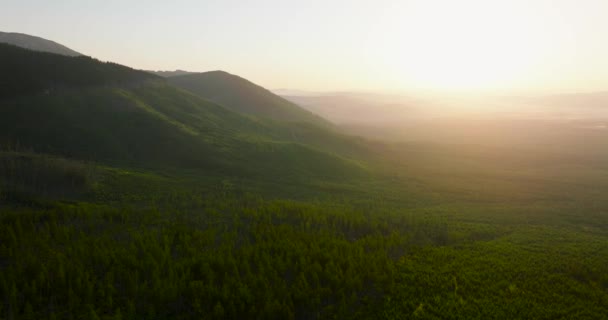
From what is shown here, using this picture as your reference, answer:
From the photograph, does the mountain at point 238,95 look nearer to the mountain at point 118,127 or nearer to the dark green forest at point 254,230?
the mountain at point 118,127

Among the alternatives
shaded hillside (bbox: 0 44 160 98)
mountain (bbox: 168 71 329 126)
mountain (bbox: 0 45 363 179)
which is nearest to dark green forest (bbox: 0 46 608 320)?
mountain (bbox: 0 45 363 179)

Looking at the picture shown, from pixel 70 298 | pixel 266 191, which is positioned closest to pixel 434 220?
pixel 266 191

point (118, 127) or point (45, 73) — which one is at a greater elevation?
point (45, 73)

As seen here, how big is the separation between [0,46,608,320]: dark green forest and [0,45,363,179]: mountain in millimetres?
402

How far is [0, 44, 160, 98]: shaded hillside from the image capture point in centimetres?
6556

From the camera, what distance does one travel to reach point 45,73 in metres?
71.4

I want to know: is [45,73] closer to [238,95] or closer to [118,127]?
[118,127]

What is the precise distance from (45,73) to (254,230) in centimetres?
6837

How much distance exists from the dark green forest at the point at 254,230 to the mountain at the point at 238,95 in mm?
75147

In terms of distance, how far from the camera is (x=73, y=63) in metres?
79.1

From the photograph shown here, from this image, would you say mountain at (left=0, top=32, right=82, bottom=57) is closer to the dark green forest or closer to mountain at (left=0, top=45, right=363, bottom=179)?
mountain at (left=0, top=45, right=363, bottom=179)

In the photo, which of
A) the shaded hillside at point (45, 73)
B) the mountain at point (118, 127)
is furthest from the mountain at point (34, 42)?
the mountain at point (118, 127)

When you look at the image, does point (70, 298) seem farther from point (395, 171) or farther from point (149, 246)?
point (395, 171)

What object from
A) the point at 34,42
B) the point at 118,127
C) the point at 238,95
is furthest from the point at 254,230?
the point at 34,42
